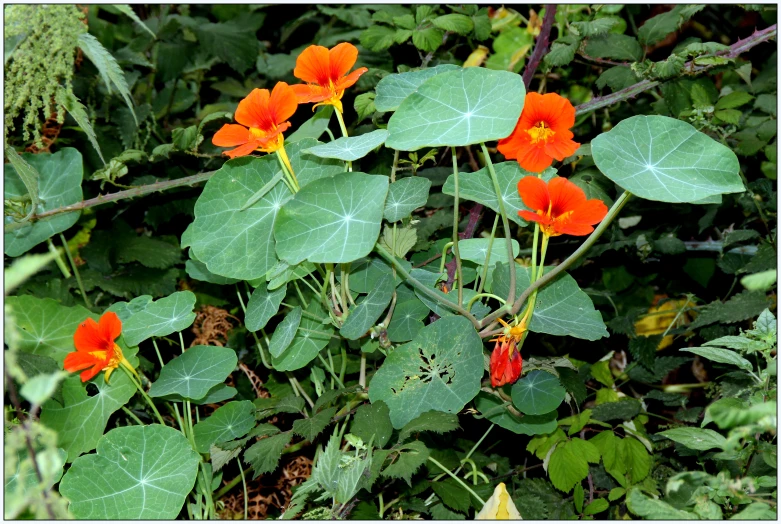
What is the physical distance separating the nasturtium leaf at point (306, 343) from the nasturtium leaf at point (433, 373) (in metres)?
0.16

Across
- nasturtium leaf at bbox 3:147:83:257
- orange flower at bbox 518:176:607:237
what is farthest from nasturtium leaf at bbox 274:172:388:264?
nasturtium leaf at bbox 3:147:83:257

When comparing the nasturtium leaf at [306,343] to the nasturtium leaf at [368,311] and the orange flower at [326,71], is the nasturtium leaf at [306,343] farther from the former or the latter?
the orange flower at [326,71]

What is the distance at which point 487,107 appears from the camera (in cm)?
103

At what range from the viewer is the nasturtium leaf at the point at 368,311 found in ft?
3.64

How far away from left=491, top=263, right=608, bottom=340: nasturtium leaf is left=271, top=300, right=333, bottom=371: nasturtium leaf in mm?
332

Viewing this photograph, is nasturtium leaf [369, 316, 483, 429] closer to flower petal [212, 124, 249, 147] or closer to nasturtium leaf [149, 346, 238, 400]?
nasturtium leaf [149, 346, 238, 400]

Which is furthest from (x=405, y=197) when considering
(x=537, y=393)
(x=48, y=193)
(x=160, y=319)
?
(x=48, y=193)

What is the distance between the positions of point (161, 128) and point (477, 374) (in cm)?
122

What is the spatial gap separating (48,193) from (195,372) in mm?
594

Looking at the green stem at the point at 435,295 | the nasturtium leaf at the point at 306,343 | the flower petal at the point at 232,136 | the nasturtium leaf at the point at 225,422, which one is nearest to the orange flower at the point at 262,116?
the flower petal at the point at 232,136

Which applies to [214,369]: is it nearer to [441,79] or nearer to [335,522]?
[335,522]

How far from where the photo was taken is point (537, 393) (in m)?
1.16

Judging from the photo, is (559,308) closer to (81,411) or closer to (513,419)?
(513,419)

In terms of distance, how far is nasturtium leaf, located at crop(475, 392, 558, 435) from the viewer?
4.02ft
